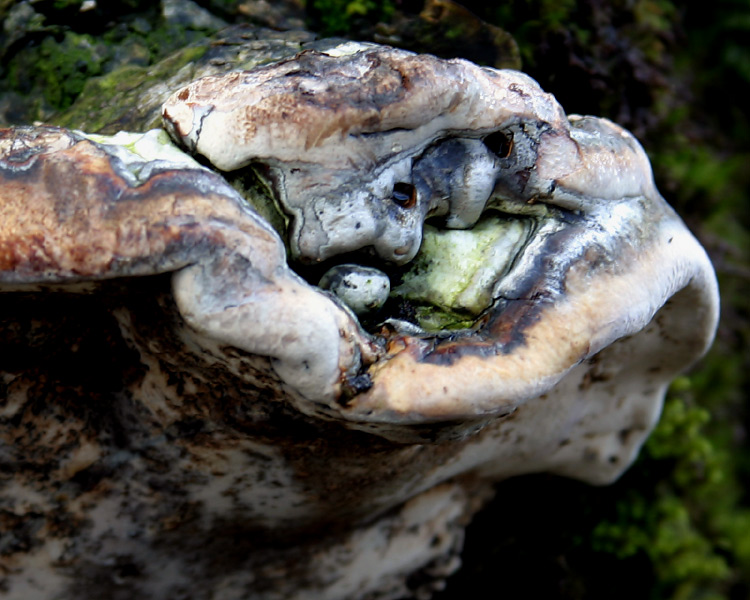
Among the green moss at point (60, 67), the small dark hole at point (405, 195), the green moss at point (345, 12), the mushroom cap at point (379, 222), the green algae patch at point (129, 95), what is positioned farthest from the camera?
the green moss at point (345, 12)

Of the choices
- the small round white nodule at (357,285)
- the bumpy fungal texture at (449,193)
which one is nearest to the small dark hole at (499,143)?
the bumpy fungal texture at (449,193)

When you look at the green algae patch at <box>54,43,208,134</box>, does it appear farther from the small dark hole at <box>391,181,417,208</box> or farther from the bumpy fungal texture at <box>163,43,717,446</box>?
the small dark hole at <box>391,181,417,208</box>

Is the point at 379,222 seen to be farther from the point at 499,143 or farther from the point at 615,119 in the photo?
the point at 615,119

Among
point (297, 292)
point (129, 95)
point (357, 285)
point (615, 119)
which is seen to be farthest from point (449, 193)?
point (615, 119)

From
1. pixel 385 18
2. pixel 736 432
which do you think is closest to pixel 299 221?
pixel 385 18

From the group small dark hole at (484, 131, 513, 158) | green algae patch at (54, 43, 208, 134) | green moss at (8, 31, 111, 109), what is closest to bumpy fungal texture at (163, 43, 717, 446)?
small dark hole at (484, 131, 513, 158)

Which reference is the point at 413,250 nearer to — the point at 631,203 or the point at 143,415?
the point at 631,203

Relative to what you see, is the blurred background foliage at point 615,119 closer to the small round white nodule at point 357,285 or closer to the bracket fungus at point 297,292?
the bracket fungus at point 297,292
